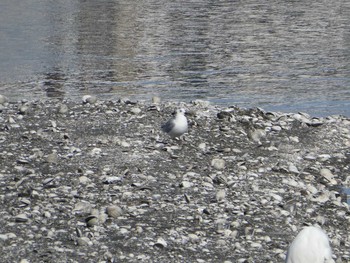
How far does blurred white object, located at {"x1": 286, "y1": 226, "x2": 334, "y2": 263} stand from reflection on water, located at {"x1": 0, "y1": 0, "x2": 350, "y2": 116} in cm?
1051

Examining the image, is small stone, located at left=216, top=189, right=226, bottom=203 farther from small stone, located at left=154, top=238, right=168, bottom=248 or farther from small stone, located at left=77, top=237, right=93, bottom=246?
small stone, located at left=77, top=237, right=93, bottom=246

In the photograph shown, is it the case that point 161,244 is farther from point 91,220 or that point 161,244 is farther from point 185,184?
point 185,184

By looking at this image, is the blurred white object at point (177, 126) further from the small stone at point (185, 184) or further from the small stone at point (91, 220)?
the small stone at point (91, 220)

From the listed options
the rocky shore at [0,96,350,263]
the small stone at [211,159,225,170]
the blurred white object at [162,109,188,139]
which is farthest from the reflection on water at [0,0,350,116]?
the small stone at [211,159,225,170]

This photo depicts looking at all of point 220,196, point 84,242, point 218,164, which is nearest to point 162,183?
point 220,196

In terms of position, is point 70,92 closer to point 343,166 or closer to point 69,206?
point 343,166

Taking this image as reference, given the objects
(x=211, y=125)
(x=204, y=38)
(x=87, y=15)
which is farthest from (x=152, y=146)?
(x=87, y=15)

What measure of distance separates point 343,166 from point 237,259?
4.65 metres

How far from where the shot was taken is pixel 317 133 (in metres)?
15.9

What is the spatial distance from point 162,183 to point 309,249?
3.74 m

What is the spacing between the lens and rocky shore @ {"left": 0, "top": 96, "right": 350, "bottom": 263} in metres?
10.6

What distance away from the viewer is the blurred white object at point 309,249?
357 inches

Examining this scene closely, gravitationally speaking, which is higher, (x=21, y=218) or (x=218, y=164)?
(x=21, y=218)

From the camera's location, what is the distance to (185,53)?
27.5m
